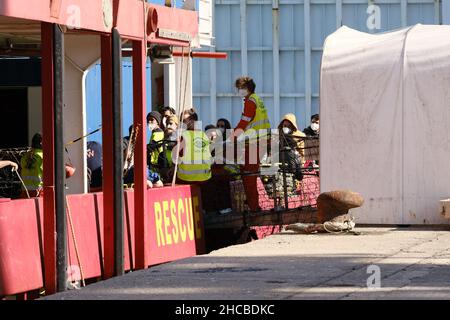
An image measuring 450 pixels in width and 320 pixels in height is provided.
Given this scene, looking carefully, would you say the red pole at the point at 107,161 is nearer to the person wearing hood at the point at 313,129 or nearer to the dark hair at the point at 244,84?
the dark hair at the point at 244,84

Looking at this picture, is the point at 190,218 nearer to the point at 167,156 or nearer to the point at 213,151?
the point at 167,156

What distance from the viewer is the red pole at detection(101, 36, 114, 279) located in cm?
1476

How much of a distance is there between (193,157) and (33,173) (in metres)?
2.79

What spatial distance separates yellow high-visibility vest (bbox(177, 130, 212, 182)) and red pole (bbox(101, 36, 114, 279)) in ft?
12.9

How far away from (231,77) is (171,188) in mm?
26745

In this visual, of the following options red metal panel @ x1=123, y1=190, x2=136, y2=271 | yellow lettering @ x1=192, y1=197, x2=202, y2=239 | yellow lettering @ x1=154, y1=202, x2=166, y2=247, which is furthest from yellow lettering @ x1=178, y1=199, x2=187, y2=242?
red metal panel @ x1=123, y1=190, x2=136, y2=271

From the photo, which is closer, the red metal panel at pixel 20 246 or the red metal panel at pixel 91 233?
the red metal panel at pixel 20 246

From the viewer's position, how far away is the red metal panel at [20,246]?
12906mm

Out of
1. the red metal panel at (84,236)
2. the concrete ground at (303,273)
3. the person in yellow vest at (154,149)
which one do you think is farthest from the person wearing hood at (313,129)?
the red metal panel at (84,236)

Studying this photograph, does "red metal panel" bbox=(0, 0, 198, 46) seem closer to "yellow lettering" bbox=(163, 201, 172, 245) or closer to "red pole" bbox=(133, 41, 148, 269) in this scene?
"red pole" bbox=(133, 41, 148, 269)

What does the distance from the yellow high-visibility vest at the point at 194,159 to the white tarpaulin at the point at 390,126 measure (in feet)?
4.93

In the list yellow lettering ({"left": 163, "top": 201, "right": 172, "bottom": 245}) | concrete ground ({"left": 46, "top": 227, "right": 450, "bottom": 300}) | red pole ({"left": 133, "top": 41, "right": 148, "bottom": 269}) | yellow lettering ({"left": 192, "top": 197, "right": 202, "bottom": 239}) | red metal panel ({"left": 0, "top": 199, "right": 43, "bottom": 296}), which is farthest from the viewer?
yellow lettering ({"left": 192, "top": 197, "right": 202, "bottom": 239})

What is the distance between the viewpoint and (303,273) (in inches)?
496
